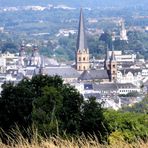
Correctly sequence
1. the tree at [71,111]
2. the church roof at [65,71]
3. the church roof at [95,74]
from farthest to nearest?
the church roof at [65,71] < the church roof at [95,74] < the tree at [71,111]

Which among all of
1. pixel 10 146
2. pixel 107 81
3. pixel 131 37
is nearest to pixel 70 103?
pixel 10 146

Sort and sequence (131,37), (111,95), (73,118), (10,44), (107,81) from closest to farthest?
(73,118)
(111,95)
(107,81)
(10,44)
(131,37)

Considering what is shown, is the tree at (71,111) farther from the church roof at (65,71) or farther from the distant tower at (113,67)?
the distant tower at (113,67)

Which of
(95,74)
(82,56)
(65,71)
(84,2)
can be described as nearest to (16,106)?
(95,74)

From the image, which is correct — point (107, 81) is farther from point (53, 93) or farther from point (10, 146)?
point (10, 146)

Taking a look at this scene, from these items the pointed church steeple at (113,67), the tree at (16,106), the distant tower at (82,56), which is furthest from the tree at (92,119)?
the distant tower at (82,56)

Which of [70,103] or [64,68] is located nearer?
[70,103]

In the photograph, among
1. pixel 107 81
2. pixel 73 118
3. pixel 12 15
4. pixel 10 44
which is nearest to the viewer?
pixel 73 118

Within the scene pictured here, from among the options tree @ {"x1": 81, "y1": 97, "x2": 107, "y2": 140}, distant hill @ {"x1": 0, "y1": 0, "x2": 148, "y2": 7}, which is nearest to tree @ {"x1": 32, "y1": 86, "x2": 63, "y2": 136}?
tree @ {"x1": 81, "y1": 97, "x2": 107, "y2": 140}

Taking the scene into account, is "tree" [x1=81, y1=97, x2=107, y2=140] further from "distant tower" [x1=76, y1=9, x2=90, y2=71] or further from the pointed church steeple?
"distant tower" [x1=76, y1=9, x2=90, y2=71]

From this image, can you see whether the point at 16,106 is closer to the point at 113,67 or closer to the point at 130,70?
the point at 113,67

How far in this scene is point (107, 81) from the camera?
4794 cm

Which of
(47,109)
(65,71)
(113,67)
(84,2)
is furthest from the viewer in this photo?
(84,2)

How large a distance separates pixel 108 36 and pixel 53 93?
69.6 m
